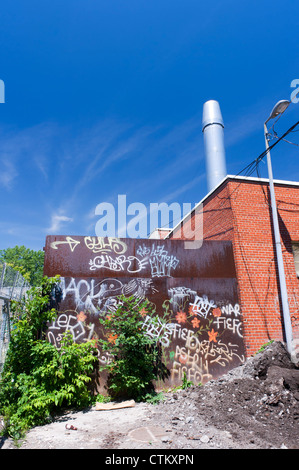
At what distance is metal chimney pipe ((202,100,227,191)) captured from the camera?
42.2 ft

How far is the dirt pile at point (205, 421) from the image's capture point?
A: 4219mm

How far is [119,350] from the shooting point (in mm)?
6512

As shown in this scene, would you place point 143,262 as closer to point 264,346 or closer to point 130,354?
point 130,354

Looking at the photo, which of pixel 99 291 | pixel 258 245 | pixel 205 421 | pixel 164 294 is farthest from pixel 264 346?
pixel 99 291

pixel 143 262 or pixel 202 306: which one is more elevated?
pixel 143 262

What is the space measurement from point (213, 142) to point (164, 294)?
873cm

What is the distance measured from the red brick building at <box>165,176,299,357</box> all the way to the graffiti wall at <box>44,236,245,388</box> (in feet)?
1.22

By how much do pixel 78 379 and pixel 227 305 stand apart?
152 inches

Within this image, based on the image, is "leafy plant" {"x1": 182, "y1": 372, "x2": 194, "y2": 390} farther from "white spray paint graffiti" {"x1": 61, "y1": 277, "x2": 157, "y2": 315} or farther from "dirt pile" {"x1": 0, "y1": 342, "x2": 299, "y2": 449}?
"white spray paint graffiti" {"x1": 61, "y1": 277, "x2": 157, "y2": 315}

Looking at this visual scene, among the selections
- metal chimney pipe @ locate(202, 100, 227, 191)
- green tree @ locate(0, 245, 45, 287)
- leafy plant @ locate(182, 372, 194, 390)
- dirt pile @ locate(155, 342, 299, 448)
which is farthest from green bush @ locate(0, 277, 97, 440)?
green tree @ locate(0, 245, 45, 287)

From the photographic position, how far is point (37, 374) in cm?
565

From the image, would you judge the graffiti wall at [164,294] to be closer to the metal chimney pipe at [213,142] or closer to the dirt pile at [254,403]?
the dirt pile at [254,403]

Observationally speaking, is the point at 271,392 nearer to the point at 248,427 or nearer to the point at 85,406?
the point at 248,427
